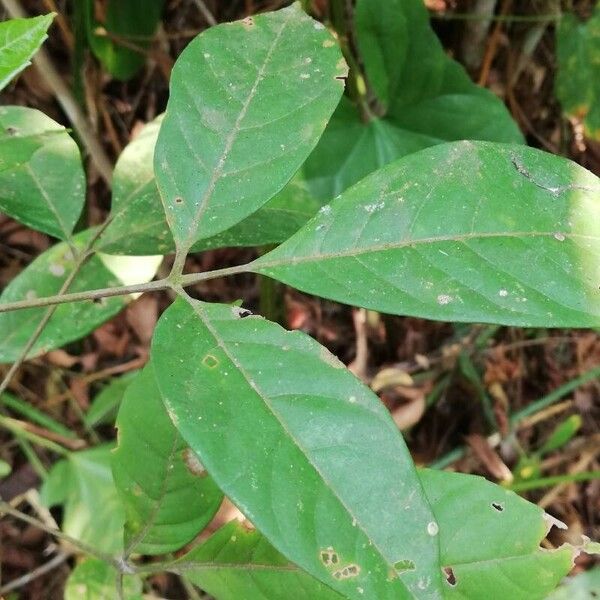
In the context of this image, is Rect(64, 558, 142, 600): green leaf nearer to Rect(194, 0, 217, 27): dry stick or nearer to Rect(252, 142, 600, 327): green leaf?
Rect(252, 142, 600, 327): green leaf

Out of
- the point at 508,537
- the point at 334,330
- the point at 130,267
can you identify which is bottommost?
the point at 334,330

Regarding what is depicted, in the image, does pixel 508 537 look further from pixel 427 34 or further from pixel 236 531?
pixel 427 34

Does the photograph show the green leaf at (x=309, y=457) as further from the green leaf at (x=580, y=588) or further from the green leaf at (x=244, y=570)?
the green leaf at (x=580, y=588)

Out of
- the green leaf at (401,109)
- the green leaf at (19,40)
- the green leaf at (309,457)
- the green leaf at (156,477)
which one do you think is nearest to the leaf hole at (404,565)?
the green leaf at (309,457)

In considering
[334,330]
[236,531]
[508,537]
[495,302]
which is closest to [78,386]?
[334,330]

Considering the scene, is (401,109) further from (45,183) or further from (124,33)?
(45,183)

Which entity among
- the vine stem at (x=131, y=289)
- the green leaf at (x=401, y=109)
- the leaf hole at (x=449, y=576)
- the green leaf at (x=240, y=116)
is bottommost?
the leaf hole at (x=449, y=576)

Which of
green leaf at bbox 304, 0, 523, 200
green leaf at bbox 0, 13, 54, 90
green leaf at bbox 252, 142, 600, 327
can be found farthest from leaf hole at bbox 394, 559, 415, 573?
green leaf at bbox 304, 0, 523, 200
